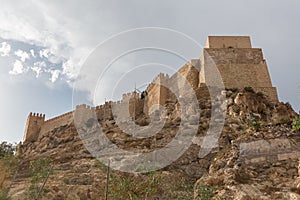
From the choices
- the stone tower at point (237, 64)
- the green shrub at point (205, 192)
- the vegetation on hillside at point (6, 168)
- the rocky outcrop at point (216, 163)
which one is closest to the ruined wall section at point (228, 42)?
the stone tower at point (237, 64)

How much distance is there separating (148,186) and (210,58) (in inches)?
703

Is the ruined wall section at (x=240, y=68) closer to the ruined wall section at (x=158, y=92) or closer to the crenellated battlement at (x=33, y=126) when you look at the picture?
the ruined wall section at (x=158, y=92)

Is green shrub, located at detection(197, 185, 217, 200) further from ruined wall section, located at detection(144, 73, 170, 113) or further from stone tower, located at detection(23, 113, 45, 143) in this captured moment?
stone tower, located at detection(23, 113, 45, 143)

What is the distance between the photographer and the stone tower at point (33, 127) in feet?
117

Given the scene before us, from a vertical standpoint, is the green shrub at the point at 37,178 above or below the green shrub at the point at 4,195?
above

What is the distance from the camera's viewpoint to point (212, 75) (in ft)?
80.0

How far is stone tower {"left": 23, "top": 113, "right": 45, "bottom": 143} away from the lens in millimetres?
35531

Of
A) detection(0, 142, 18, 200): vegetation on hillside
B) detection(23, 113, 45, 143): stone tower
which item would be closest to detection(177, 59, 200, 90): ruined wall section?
detection(0, 142, 18, 200): vegetation on hillside

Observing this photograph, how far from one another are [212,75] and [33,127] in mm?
23735

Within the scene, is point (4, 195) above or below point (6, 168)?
below

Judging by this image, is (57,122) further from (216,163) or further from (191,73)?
(216,163)

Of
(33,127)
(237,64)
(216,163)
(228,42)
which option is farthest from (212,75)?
(33,127)

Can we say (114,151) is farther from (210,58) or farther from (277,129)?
(210,58)

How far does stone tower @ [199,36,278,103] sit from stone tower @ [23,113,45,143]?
22.3 meters
